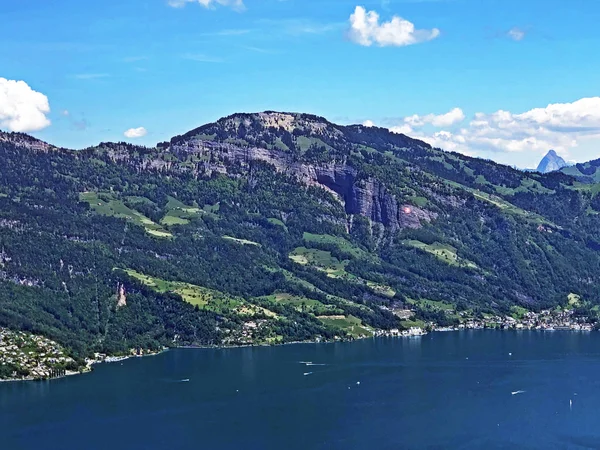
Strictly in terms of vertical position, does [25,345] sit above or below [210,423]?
above

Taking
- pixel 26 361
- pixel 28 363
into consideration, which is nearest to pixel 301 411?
pixel 28 363

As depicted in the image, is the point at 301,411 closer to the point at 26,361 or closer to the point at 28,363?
the point at 28,363

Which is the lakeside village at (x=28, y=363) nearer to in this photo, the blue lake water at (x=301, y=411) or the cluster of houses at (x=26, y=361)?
the cluster of houses at (x=26, y=361)

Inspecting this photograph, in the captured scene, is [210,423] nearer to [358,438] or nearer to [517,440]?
[358,438]

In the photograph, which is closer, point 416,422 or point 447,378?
point 416,422

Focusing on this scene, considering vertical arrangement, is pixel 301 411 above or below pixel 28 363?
below

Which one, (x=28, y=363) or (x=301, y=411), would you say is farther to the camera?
(x=28, y=363)

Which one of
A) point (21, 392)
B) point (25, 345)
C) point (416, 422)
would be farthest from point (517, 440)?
point (25, 345)

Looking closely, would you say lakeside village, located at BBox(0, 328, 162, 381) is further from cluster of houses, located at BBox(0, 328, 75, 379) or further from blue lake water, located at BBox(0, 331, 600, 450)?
blue lake water, located at BBox(0, 331, 600, 450)
